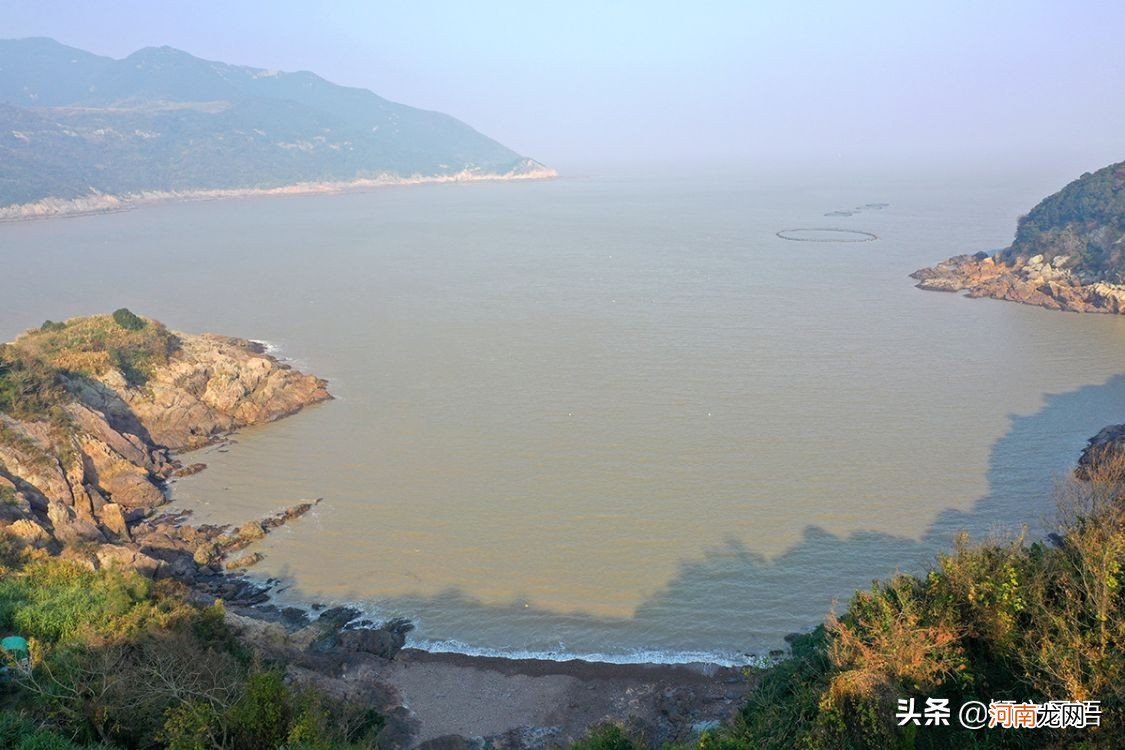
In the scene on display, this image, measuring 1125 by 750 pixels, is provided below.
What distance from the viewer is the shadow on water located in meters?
13.2

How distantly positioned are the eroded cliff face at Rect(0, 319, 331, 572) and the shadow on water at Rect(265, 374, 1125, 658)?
4.94 metres

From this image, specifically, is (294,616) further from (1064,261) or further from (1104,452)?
(1064,261)

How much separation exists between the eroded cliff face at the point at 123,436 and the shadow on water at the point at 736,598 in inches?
194

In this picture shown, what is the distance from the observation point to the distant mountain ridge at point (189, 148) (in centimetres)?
9438

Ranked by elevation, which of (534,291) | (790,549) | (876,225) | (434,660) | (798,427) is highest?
(876,225)

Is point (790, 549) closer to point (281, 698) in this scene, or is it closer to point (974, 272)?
point (281, 698)

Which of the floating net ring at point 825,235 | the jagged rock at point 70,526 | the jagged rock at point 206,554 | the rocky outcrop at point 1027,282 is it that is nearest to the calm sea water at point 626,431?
the jagged rock at point 206,554

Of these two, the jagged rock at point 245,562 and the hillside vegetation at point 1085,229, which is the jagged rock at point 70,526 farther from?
the hillside vegetation at point 1085,229

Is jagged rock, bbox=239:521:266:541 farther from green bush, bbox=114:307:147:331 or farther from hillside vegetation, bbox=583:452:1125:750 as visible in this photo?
green bush, bbox=114:307:147:331

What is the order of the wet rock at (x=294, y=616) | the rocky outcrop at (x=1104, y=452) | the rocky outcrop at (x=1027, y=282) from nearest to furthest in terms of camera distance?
1. the wet rock at (x=294, y=616)
2. the rocky outcrop at (x=1104, y=452)
3. the rocky outcrop at (x=1027, y=282)

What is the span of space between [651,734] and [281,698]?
5302mm

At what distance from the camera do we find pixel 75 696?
8164 millimetres

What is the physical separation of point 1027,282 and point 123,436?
35.4 m

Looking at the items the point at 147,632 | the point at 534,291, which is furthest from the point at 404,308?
the point at 147,632
